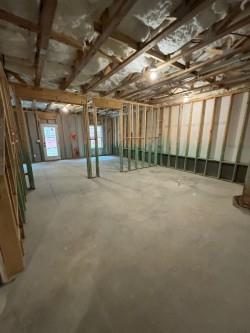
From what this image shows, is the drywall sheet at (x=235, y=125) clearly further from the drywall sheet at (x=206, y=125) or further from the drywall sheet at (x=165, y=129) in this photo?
the drywall sheet at (x=165, y=129)

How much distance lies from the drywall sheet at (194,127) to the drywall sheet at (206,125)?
0.67 feet

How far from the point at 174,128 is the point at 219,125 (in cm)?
158

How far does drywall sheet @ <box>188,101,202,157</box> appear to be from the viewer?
4.73 metres

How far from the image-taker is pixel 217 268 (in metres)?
1.49

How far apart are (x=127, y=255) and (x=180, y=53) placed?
2900 millimetres

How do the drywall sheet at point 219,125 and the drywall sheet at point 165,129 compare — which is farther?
the drywall sheet at point 165,129

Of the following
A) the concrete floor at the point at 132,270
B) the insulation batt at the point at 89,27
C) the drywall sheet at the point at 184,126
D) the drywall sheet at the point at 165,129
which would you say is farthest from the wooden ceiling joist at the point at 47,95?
the drywall sheet at the point at 184,126

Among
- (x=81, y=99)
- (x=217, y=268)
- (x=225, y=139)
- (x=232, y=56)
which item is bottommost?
(x=217, y=268)

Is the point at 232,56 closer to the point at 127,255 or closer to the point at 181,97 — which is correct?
the point at 181,97

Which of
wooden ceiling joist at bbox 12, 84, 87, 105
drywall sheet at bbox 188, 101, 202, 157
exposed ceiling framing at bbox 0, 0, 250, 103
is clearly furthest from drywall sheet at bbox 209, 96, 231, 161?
wooden ceiling joist at bbox 12, 84, 87, 105

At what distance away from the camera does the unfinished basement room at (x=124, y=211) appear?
1.14m

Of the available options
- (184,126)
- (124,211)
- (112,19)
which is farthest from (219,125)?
(112,19)

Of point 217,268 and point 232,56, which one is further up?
point 232,56

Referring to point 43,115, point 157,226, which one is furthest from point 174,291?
point 43,115
